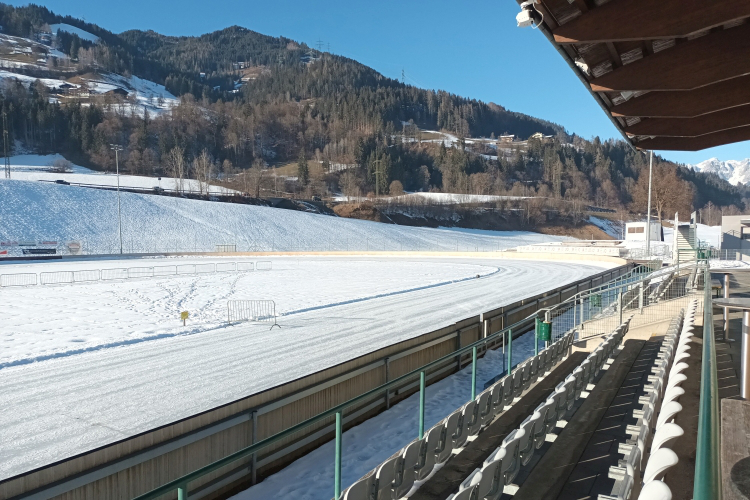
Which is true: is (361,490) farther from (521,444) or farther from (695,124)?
(695,124)

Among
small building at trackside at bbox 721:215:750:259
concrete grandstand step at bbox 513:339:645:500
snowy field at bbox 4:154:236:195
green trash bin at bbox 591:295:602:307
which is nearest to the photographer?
concrete grandstand step at bbox 513:339:645:500

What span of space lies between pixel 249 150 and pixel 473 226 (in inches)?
3764

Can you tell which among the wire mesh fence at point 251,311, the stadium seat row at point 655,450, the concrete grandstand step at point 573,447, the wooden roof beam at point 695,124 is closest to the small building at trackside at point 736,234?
the wire mesh fence at point 251,311

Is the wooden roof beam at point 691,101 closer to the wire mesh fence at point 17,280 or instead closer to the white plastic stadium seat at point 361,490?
the white plastic stadium seat at point 361,490

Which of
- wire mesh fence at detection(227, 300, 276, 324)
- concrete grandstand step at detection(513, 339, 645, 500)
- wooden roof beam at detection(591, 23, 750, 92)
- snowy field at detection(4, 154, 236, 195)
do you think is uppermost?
snowy field at detection(4, 154, 236, 195)

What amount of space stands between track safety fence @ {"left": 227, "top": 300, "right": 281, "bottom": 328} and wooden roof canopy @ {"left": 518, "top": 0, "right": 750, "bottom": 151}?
1208 cm

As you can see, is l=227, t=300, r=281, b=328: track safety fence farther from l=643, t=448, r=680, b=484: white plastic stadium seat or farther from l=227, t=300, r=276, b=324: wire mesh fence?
l=643, t=448, r=680, b=484: white plastic stadium seat

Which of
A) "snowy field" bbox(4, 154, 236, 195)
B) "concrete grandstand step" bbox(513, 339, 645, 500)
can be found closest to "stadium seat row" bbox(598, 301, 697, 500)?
"concrete grandstand step" bbox(513, 339, 645, 500)

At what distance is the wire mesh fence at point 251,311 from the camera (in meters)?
17.1

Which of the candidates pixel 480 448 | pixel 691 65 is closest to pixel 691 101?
pixel 691 65

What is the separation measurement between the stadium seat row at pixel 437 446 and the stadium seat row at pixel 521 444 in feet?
1.69

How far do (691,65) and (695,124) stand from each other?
3184 mm

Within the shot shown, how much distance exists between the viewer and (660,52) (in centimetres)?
579

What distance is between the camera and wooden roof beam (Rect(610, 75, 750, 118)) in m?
6.46
